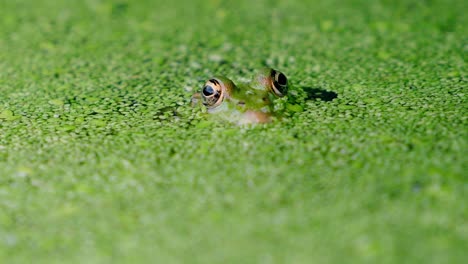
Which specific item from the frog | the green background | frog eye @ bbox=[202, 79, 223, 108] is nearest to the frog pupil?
the frog

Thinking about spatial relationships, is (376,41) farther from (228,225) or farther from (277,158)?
(228,225)

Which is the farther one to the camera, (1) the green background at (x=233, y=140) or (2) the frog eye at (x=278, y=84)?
(2) the frog eye at (x=278, y=84)

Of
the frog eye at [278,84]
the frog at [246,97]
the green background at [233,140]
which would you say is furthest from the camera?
the frog eye at [278,84]

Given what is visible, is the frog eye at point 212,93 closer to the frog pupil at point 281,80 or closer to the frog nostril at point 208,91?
the frog nostril at point 208,91

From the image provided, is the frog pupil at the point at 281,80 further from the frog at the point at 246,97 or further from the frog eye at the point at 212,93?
the frog eye at the point at 212,93

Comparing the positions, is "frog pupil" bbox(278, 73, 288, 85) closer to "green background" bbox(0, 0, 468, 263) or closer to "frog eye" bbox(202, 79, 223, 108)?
"green background" bbox(0, 0, 468, 263)

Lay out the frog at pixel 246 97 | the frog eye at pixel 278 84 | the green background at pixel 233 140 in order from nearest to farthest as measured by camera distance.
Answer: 1. the green background at pixel 233 140
2. the frog at pixel 246 97
3. the frog eye at pixel 278 84

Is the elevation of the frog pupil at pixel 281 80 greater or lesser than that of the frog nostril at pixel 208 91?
greater

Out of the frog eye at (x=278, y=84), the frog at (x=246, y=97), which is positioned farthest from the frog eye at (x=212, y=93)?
the frog eye at (x=278, y=84)
